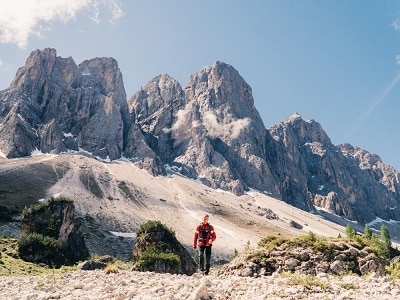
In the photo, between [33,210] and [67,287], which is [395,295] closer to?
[67,287]

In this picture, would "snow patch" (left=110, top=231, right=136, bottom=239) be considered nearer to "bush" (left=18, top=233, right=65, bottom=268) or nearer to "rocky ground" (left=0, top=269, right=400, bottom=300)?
"bush" (left=18, top=233, right=65, bottom=268)

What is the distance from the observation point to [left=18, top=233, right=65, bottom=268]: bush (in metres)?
41.3

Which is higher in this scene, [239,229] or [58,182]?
[58,182]

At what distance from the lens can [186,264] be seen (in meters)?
37.5

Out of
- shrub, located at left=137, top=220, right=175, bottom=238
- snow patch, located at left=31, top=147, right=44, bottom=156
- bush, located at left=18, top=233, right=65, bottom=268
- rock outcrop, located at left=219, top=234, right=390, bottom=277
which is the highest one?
snow patch, located at left=31, top=147, right=44, bottom=156

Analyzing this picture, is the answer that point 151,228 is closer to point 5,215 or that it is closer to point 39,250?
point 39,250

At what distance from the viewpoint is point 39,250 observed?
141 feet

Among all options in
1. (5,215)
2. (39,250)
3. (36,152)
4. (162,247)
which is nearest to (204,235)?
(162,247)

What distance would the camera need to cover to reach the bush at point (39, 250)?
41.3 meters

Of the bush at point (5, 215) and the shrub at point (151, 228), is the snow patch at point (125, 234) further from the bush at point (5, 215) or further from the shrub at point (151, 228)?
the shrub at point (151, 228)

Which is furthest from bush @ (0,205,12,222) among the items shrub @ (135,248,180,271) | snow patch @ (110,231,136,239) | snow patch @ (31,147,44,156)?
snow patch @ (31,147,44,156)

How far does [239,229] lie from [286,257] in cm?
13355

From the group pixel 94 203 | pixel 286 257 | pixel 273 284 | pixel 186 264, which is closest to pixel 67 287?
pixel 273 284

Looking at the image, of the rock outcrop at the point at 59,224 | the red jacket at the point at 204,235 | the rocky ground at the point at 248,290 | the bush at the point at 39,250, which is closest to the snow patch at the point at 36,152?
the rock outcrop at the point at 59,224
